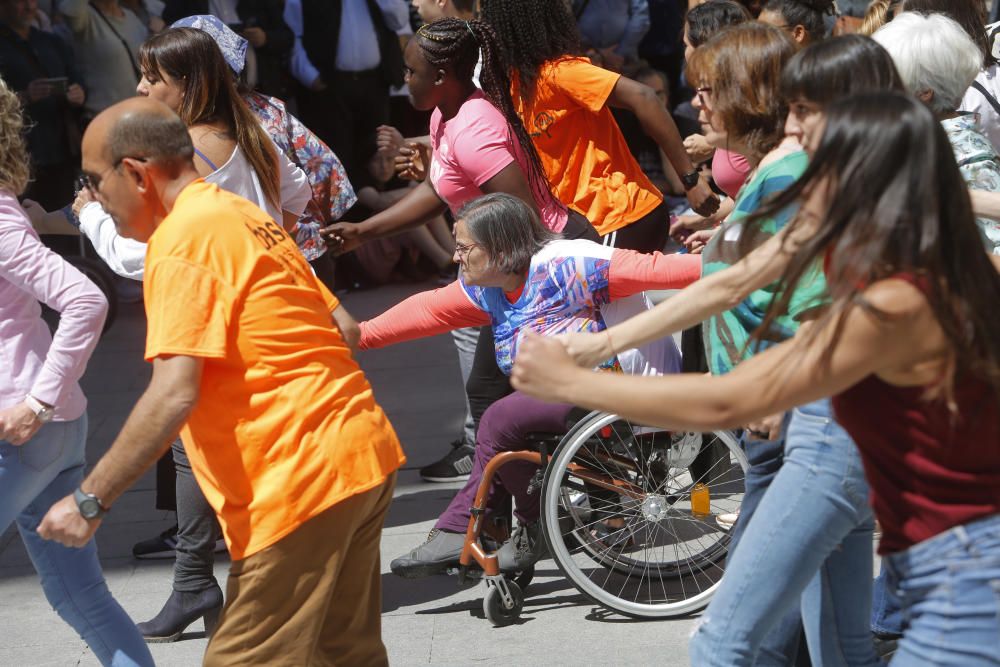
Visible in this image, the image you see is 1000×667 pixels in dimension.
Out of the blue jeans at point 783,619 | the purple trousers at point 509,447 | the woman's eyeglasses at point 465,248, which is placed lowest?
the purple trousers at point 509,447

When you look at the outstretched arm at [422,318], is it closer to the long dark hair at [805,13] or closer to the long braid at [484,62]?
the long braid at [484,62]

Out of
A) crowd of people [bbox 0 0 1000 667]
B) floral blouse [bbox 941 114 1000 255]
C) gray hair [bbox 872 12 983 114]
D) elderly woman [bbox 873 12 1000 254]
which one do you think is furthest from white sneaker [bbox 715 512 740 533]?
gray hair [bbox 872 12 983 114]

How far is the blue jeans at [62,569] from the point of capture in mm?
3279

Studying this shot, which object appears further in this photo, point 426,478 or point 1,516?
point 426,478

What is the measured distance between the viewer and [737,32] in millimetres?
3281

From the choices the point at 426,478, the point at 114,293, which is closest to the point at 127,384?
the point at 114,293

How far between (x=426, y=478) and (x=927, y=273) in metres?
3.90

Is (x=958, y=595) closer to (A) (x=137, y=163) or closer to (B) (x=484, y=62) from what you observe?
(A) (x=137, y=163)

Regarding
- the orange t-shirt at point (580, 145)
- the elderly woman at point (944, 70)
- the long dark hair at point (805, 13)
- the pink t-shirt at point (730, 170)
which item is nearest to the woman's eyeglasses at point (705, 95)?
the elderly woman at point (944, 70)

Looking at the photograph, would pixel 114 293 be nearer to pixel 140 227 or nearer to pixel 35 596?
pixel 35 596

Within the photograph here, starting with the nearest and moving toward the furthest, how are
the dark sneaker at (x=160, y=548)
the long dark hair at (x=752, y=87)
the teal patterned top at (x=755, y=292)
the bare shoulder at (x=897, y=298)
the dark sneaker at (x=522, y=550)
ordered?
the bare shoulder at (x=897, y=298) < the teal patterned top at (x=755, y=292) < the long dark hair at (x=752, y=87) < the dark sneaker at (x=522, y=550) < the dark sneaker at (x=160, y=548)

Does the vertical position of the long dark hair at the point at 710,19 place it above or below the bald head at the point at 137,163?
below

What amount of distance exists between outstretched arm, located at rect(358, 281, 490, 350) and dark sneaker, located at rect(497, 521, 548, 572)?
69 centimetres

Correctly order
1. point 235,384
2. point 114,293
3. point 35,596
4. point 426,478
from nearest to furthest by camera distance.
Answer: point 235,384
point 35,596
point 426,478
point 114,293
